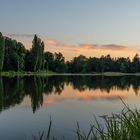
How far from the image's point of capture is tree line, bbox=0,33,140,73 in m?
87.3

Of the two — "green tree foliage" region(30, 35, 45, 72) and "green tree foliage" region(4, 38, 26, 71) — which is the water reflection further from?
"green tree foliage" region(30, 35, 45, 72)

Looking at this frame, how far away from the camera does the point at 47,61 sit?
117 m

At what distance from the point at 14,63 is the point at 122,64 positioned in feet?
207

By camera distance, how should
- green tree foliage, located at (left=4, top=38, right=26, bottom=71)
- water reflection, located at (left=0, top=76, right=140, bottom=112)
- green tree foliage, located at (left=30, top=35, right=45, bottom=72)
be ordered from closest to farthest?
water reflection, located at (left=0, top=76, right=140, bottom=112)
green tree foliage, located at (left=4, top=38, right=26, bottom=71)
green tree foliage, located at (left=30, top=35, right=45, bottom=72)

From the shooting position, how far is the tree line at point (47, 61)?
8731 centimetres

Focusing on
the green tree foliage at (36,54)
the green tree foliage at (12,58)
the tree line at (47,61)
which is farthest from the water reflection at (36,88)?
the green tree foliage at (36,54)

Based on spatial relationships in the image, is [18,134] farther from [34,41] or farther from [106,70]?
[106,70]

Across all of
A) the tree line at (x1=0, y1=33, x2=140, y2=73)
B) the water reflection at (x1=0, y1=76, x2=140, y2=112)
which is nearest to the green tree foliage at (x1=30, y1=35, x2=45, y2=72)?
the tree line at (x1=0, y1=33, x2=140, y2=73)

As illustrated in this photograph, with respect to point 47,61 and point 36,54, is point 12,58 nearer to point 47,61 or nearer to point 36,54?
point 36,54

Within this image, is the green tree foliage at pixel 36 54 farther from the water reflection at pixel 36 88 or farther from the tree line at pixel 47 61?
the water reflection at pixel 36 88

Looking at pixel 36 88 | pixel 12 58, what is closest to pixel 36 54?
pixel 12 58

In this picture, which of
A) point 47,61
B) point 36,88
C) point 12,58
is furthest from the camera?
point 47,61

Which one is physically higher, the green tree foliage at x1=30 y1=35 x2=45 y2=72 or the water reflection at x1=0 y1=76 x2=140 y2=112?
the green tree foliage at x1=30 y1=35 x2=45 y2=72

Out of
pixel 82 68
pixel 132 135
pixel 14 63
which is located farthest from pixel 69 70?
pixel 132 135
